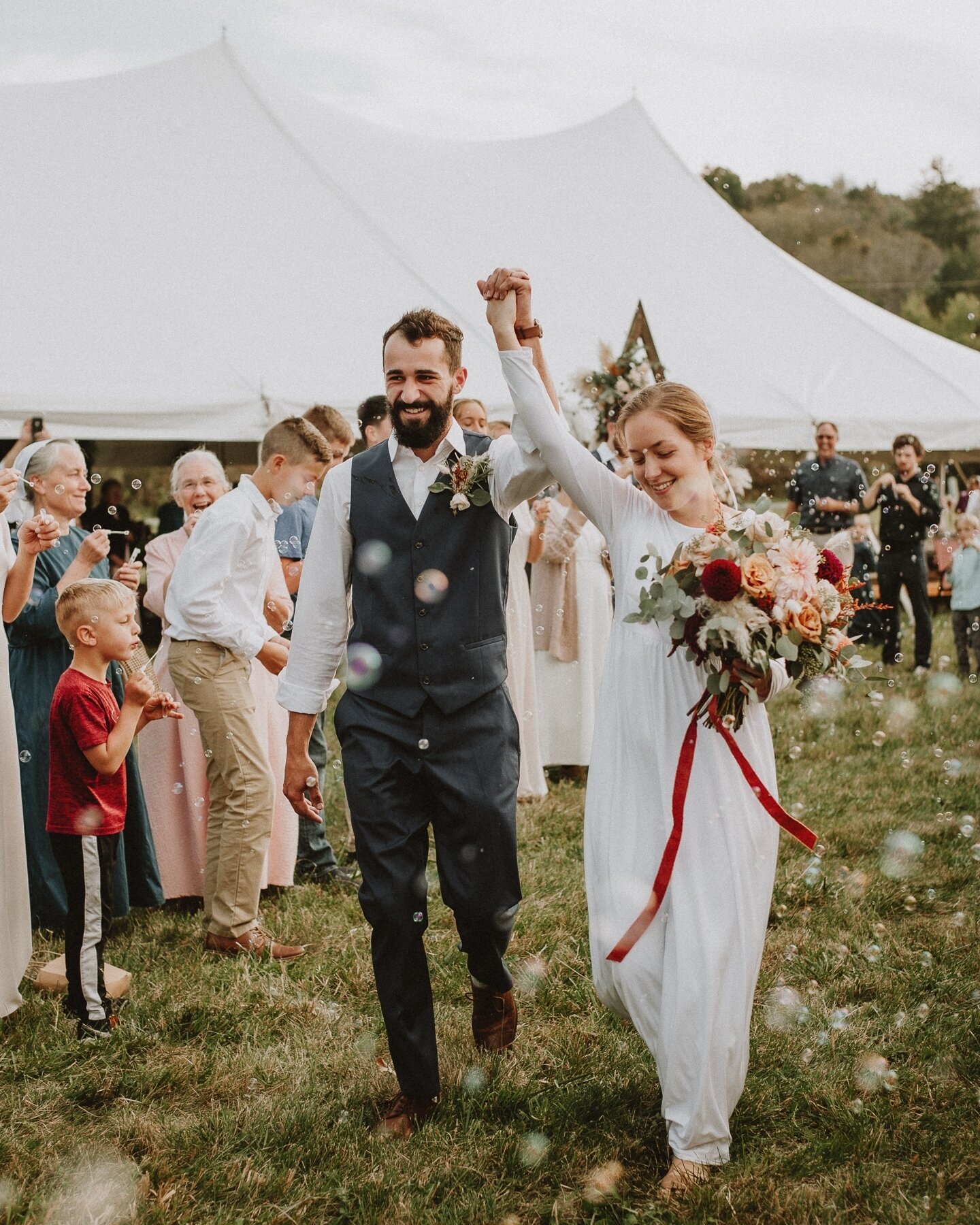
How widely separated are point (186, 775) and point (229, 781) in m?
0.66

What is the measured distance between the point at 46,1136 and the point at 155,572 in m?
2.70

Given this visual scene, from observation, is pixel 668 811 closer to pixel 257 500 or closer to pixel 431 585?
pixel 431 585

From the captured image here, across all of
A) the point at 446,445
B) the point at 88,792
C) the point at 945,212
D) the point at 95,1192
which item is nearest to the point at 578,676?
the point at 88,792

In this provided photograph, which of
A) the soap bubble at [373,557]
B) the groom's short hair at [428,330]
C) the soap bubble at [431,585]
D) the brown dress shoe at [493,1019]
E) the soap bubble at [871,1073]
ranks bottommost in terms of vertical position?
the soap bubble at [871,1073]

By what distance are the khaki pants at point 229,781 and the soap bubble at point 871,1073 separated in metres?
2.28

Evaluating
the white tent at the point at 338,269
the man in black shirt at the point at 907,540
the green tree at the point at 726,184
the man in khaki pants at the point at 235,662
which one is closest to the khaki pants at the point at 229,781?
the man in khaki pants at the point at 235,662

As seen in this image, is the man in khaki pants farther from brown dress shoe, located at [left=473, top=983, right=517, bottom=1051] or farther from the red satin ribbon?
the red satin ribbon

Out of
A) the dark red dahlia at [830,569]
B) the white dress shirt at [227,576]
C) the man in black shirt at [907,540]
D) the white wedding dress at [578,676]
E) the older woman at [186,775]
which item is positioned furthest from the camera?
the man in black shirt at [907,540]

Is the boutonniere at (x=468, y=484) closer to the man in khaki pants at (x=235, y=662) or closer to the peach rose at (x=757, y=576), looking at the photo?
the peach rose at (x=757, y=576)

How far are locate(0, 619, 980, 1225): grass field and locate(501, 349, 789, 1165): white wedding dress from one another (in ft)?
0.97

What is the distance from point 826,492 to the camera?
1127cm

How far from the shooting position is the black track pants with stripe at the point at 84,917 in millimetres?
3760

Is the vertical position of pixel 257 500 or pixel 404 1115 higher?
pixel 257 500

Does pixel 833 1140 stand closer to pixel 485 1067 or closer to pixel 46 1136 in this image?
pixel 485 1067
